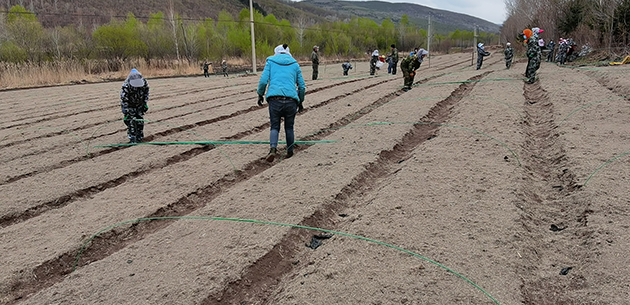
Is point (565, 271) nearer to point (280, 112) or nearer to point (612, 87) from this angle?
point (280, 112)

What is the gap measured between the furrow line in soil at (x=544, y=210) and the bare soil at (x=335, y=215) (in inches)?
0.8

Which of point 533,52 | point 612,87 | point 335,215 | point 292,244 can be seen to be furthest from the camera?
point 533,52

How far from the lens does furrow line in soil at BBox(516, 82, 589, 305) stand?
3043 millimetres

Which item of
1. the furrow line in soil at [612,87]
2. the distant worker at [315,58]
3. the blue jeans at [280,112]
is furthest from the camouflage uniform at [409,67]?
the blue jeans at [280,112]

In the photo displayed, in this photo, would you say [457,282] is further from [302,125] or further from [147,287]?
[302,125]

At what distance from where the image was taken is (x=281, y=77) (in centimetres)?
624

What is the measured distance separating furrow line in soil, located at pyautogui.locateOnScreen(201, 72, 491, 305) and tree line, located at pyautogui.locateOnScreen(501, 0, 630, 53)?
2260cm

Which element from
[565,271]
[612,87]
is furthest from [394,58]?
[565,271]

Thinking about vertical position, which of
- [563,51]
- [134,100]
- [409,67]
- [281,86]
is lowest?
[134,100]

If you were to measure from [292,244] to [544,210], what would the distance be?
2.71 metres

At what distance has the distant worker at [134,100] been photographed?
7.42m

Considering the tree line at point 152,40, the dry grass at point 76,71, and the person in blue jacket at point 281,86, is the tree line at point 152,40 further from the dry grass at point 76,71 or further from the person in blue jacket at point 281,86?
the person in blue jacket at point 281,86

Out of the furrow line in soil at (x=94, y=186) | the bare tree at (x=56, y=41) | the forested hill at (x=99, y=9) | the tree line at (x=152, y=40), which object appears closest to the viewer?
the furrow line in soil at (x=94, y=186)

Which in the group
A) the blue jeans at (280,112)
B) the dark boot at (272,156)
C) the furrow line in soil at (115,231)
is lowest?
the furrow line in soil at (115,231)
